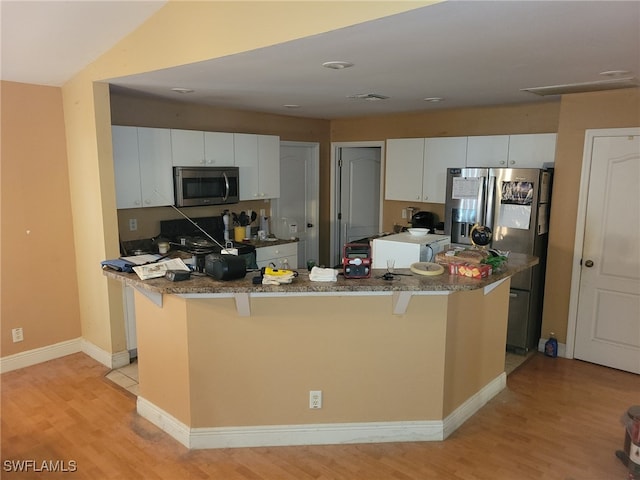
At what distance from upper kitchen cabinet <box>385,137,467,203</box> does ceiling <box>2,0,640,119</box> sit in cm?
59

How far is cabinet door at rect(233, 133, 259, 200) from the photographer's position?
191 inches

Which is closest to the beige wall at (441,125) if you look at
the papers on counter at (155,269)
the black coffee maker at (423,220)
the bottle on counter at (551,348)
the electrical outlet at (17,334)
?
the black coffee maker at (423,220)

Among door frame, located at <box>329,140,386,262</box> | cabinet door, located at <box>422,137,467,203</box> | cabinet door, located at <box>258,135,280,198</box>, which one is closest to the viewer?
cabinet door, located at <box>422,137,467,203</box>

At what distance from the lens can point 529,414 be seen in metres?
3.27

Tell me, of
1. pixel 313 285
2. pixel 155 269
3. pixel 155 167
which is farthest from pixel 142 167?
pixel 313 285

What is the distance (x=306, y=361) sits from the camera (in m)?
2.84

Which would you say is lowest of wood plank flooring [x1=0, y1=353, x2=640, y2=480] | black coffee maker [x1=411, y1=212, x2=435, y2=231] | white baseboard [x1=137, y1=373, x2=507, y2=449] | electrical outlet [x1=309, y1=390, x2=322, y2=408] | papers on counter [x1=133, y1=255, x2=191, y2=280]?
wood plank flooring [x1=0, y1=353, x2=640, y2=480]

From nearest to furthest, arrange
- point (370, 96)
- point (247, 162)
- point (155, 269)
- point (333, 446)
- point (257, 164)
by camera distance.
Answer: point (155, 269), point (333, 446), point (370, 96), point (247, 162), point (257, 164)

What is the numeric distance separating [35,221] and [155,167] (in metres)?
1.08

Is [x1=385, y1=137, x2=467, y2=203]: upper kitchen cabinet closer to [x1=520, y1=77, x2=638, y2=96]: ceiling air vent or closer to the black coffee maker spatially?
the black coffee maker

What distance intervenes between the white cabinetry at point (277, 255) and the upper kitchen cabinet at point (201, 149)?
3.23 ft

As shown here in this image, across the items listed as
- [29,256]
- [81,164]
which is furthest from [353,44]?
[29,256]

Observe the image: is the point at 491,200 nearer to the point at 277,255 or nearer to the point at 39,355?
the point at 277,255

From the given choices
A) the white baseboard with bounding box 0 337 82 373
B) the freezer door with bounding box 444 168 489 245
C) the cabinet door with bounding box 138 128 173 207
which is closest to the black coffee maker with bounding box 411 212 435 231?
the freezer door with bounding box 444 168 489 245
